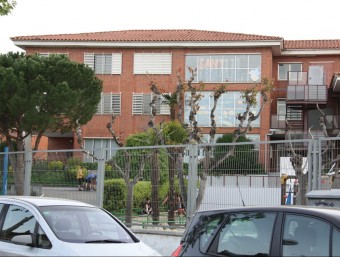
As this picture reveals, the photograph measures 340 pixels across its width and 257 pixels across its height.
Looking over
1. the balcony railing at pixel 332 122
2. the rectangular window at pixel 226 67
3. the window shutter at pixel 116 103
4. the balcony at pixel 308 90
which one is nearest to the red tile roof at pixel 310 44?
the balcony at pixel 308 90

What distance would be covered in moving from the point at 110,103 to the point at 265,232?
37791 millimetres

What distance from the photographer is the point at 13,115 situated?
24.6 metres

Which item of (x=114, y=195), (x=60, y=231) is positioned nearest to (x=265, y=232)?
(x=60, y=231)

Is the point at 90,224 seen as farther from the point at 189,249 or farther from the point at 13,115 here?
the point at 13,115

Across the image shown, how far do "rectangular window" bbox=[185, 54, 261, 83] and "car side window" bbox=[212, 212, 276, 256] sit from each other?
35.5 m

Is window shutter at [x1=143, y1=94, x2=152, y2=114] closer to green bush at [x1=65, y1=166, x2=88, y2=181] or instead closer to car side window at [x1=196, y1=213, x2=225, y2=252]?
green bush at [x1=65, y1=166, x2=88, y2=181]

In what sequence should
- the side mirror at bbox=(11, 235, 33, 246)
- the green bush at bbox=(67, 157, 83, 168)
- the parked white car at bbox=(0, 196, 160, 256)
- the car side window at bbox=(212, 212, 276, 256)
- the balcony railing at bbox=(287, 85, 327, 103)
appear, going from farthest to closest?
the balcony railing at bbox=(287, 85, 327, 103) < the green bush at bbox=(67, 157, 83, 168) < the side mirror at bbox=(11, 235, 33, 246) < the parked white car at bbox=(0, 196, 160, 256) < the car side window at bbox=(212, 212, 276, 256)

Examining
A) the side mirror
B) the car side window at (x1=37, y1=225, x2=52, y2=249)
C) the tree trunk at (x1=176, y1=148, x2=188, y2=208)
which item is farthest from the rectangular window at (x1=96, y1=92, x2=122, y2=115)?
the car side window at (x1=37, y1=225, x2=52, y2=249)

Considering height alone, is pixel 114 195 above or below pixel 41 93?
below

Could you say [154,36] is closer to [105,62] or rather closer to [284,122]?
[105,62]

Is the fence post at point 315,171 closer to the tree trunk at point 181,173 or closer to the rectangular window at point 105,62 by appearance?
the tree trunk at point 181,173

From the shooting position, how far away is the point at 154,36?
43500mm

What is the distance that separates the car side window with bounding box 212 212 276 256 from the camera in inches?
226

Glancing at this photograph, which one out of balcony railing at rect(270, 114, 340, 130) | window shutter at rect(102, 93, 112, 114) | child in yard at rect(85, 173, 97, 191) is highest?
window shutter at rect(102, 93, 112, 114)
